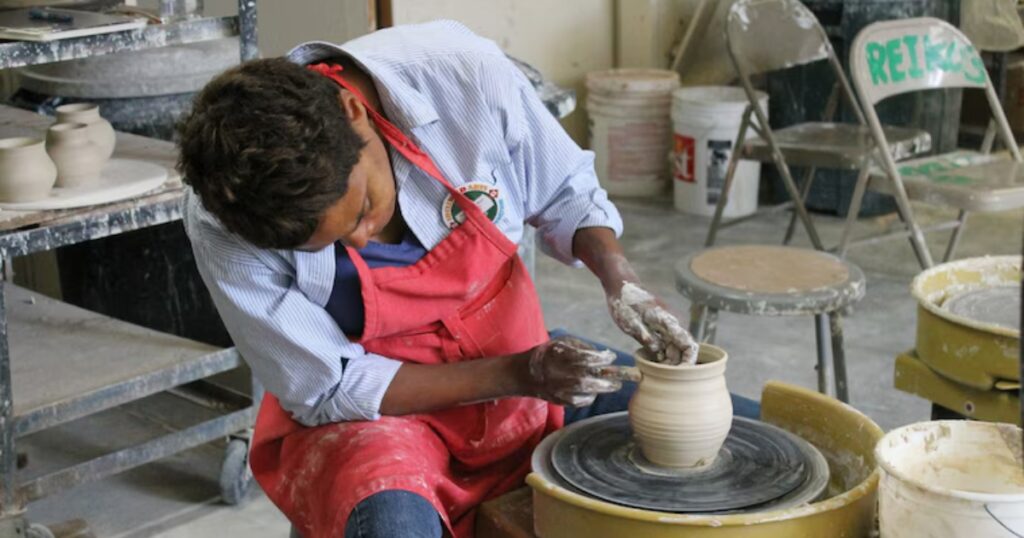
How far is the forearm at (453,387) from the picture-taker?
6.08 feet

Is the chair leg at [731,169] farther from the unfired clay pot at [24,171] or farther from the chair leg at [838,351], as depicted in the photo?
the unfired clay pot at [24,171]

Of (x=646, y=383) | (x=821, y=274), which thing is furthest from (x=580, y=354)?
(x=821, y=274)

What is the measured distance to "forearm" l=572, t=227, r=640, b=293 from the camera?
6.58 feet

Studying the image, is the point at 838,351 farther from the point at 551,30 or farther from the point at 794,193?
the point at 551,30

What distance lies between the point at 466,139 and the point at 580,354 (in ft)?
1.32

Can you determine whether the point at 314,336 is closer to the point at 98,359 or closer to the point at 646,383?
the point at 646,383

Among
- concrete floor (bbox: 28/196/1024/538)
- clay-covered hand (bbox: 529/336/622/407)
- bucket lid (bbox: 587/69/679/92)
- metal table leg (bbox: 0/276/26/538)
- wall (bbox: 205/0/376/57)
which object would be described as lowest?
concrete floor (bbox: 28/196/1024/538)

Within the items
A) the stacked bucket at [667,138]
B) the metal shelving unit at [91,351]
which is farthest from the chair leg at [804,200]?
the metal shelving unit at [91,351]

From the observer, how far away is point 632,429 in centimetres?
185

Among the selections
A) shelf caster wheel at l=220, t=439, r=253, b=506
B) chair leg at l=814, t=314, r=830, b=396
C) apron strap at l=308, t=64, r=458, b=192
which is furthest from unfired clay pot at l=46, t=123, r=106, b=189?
chair leg at l=814, t=314, r=830, b=396

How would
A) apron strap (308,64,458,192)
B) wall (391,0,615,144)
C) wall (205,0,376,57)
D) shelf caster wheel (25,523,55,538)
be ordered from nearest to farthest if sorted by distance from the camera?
apron strap (308,64,458,192)
shelf caster wheel (25,523,55,538)
wall (205,0,376,57)
wall (391,0,615,144)

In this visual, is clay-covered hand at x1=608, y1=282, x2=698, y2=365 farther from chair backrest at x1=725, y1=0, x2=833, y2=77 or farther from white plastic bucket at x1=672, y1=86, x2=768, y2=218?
white plastic bucket at x1=672, y1=86, x2=768, y2=218

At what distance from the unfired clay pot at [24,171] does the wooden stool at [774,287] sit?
136 centimetres

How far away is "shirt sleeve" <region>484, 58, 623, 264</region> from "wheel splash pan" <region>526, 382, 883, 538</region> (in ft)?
1.65
